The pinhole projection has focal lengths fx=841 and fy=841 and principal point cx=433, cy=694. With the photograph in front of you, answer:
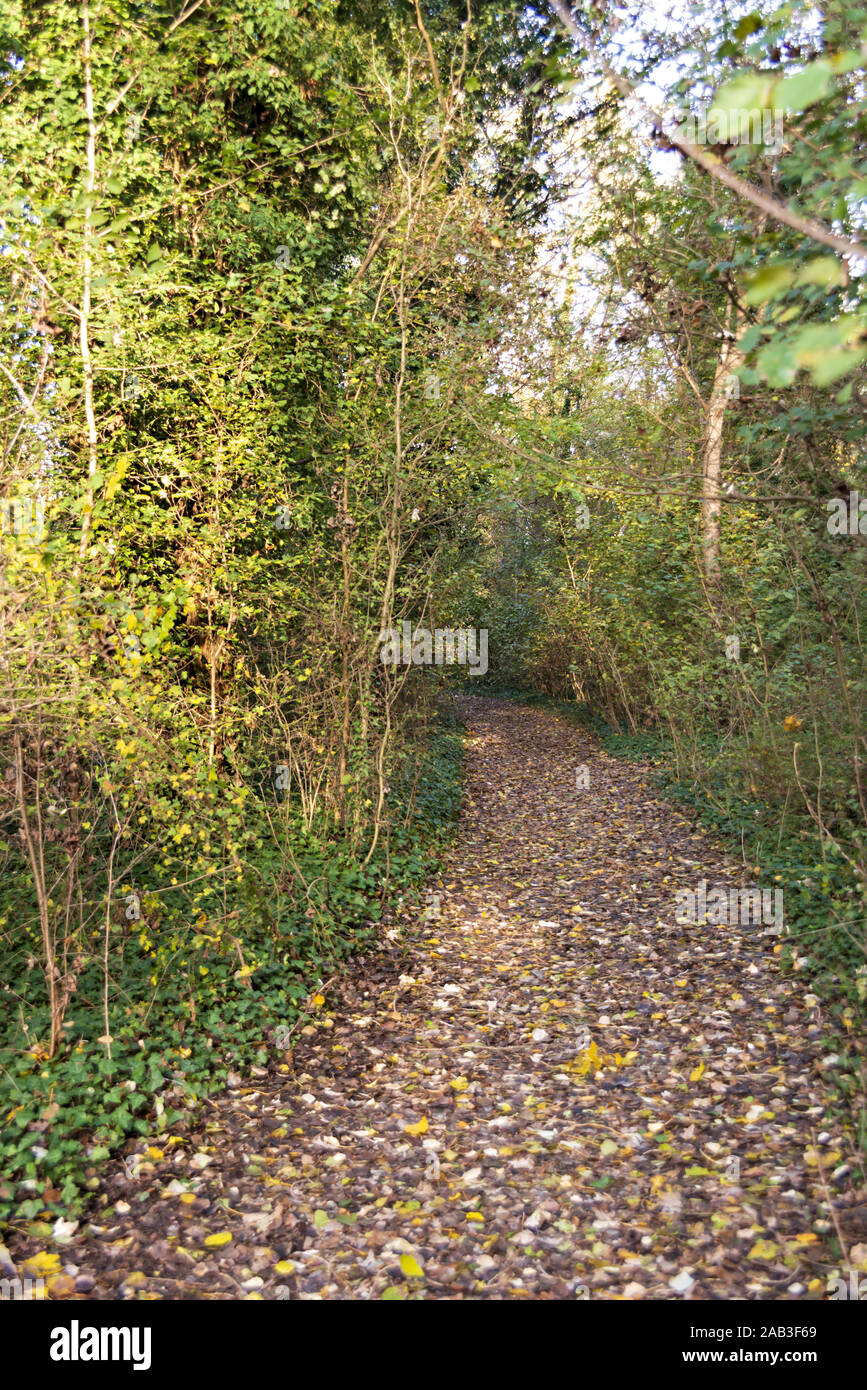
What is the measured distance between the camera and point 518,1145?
412 centimetres

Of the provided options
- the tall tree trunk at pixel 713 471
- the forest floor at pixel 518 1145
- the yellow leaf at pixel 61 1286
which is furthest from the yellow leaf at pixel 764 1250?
the tall tree trunk at pixel 713 471

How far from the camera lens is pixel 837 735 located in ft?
19.7

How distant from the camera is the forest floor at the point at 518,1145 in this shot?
3.20 meters

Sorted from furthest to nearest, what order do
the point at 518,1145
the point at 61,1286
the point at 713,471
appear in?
1. the point at 713,471
2. the point at 518,1145
3. the point at 61,1286

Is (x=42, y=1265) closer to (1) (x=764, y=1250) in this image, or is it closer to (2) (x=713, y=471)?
(1) (x=764, y=1250)

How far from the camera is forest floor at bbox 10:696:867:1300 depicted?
3.20 metres

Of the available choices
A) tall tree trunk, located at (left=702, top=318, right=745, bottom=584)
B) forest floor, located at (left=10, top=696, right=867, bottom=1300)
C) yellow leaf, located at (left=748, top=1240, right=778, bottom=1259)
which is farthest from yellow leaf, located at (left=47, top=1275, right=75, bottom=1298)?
tall tree trunk, located at (left=702, top=318, right=745, bottom=584)

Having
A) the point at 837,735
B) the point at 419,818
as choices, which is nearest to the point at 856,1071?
the point at 837,735

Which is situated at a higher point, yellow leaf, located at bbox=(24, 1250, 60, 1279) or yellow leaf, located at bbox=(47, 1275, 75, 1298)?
yellow leaf, located at bbox=(24, 1250, 60, 1279)

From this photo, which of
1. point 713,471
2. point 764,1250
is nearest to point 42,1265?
point 764,1250

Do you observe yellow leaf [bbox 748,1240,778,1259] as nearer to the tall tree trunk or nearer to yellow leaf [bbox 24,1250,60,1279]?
yellow leaf [bbox 24,1250,60,1279]

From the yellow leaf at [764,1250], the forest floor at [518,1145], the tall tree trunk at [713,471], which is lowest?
the forest floor at [518,1145]

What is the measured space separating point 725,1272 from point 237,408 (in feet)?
21.0

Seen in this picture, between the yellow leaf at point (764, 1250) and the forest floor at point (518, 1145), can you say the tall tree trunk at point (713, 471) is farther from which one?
the yellow leaf at point (764, 1250)
